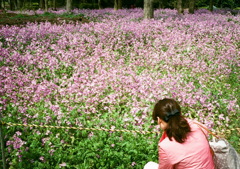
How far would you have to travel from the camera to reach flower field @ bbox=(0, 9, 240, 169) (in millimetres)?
4465

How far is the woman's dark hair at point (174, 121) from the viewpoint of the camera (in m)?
2.63

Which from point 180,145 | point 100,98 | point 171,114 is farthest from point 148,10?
point 180,145

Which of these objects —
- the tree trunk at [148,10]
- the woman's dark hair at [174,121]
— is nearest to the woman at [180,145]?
the woman's dark hair at [174,121]

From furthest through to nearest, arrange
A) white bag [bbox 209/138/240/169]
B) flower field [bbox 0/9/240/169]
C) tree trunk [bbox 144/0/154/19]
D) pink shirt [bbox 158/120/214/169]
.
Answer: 1. tree trunk [bbox 144/0/154/19]
2. flower field [bbox 0/9/240/169]
3. white bag [bbox 209/138/240/169]
4. pink shirt [bbox 158/120/214/169]

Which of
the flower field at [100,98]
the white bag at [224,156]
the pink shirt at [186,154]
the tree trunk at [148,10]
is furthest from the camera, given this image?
the tree trunk at [148,10]

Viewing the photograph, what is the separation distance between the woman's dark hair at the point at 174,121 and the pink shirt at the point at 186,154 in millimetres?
72

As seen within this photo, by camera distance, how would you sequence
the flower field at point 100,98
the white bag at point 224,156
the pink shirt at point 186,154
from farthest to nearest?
the flower field at point 100,98 → the white bag at point 224,156 → the pink shirt at point 186,154

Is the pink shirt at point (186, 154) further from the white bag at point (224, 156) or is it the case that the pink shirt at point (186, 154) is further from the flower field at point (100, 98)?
the flower field at point (100, 98)

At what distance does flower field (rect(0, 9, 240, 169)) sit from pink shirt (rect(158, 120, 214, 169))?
5.58 feet

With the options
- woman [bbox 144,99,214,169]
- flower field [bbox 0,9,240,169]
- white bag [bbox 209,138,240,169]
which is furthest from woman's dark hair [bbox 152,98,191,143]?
flower field [bbox 0,9,240,169]

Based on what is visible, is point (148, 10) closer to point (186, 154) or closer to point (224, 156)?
point (224, 156)

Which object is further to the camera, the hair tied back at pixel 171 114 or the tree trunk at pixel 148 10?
the tree trunk at pixel 148 10

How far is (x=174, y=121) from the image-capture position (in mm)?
2668

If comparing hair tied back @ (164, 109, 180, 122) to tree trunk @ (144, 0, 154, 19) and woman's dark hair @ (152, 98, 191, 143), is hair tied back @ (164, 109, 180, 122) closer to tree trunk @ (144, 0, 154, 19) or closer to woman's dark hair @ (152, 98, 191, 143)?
woman's dark hair @ (152, 98, 191, 143)
